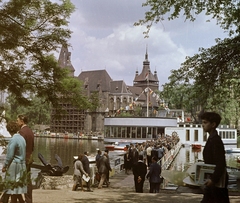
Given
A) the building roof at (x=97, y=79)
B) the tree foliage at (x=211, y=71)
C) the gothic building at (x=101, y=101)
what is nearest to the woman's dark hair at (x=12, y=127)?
the tree foliage at (x=211, y=71)

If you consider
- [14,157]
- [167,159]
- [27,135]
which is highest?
[27,135]

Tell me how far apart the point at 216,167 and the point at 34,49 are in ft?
28.1

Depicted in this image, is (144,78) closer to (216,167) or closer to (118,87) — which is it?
(118,87)

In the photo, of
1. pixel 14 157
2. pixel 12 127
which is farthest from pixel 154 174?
pixel 12 127

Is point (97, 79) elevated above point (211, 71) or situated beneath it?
elevated above

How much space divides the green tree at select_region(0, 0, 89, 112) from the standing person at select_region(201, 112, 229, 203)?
7.58m

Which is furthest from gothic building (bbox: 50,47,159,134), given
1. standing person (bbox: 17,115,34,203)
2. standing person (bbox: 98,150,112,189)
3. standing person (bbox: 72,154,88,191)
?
standing person (bbox: 17,115,34,203)

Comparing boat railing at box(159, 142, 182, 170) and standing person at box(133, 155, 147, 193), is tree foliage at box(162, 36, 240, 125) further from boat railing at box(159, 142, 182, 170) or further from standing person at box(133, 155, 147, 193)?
boat railing at box(159, 142, 182, 170)

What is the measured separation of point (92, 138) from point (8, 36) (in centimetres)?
8898

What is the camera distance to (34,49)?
455 inches

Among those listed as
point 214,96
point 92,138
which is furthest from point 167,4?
point 92,138

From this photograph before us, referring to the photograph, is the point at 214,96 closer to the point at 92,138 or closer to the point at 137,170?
the point at 137,170

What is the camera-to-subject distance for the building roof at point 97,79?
133750 millimetres

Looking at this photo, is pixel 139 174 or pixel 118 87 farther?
pixel 118 87
